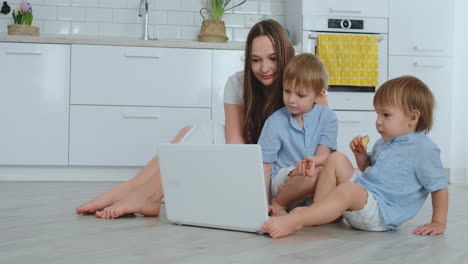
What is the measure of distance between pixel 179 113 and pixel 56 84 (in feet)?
2.47

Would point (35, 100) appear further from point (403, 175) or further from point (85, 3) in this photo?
point (403, 175)

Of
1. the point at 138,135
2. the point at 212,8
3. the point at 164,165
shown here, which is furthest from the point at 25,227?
the point at 212,8

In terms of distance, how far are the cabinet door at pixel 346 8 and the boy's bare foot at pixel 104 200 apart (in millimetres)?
2115

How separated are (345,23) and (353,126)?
2.13ft

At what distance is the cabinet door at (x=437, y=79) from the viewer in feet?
12.5

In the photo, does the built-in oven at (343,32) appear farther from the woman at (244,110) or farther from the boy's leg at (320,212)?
the boy's leg at (320,212)

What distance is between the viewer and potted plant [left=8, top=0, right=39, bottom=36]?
370 cm

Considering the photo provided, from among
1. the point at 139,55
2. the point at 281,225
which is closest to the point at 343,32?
the point at 139,55

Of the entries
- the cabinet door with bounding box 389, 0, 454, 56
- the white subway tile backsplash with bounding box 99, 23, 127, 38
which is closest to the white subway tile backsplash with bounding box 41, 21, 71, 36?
the white subway tile backsplash with bounding box 99, 23, 127, 38

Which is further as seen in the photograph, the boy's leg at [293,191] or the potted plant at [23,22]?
the potted plant at [23,22]

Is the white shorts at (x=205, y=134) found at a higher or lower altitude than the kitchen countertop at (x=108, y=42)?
lower

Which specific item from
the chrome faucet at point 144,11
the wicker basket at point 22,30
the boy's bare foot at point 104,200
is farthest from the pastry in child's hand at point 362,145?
the wicker basket at point 22,30

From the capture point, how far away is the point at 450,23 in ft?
12.6

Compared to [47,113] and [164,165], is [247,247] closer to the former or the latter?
[164,165]
